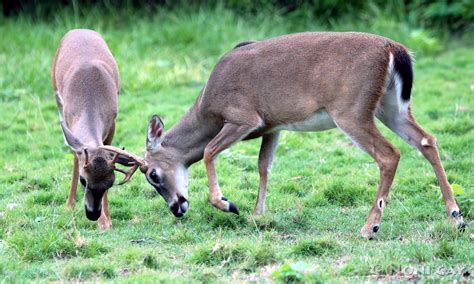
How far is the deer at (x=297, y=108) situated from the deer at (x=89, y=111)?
0.76ft

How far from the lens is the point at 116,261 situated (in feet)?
20.3

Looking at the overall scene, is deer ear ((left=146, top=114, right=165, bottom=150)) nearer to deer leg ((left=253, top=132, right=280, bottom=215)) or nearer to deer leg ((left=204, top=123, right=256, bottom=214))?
deer leg ((left=204, top=123, right=256, bottom=214))

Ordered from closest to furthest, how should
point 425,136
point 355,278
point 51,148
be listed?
point 355,278 → point 425,136 → point 51,148

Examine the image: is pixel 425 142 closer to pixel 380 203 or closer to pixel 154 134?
pixel 380 203

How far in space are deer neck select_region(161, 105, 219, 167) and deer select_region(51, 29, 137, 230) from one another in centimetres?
61

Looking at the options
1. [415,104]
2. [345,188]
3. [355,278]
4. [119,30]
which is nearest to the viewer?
[355,278]

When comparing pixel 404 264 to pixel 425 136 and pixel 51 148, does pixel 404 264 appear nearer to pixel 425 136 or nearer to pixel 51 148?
pixel 425 136

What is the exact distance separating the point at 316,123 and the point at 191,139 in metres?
1.27

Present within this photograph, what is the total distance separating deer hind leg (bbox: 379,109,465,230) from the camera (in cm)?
693

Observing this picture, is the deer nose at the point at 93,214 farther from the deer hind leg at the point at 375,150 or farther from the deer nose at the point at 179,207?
the deer hind leg at the point at 375,150

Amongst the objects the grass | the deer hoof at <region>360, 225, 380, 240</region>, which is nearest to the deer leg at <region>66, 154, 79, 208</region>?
the grass

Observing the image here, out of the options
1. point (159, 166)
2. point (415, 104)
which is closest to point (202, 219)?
point (159, 166)

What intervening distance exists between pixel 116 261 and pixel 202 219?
1.43m

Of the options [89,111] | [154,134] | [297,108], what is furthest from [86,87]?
[297,108]
